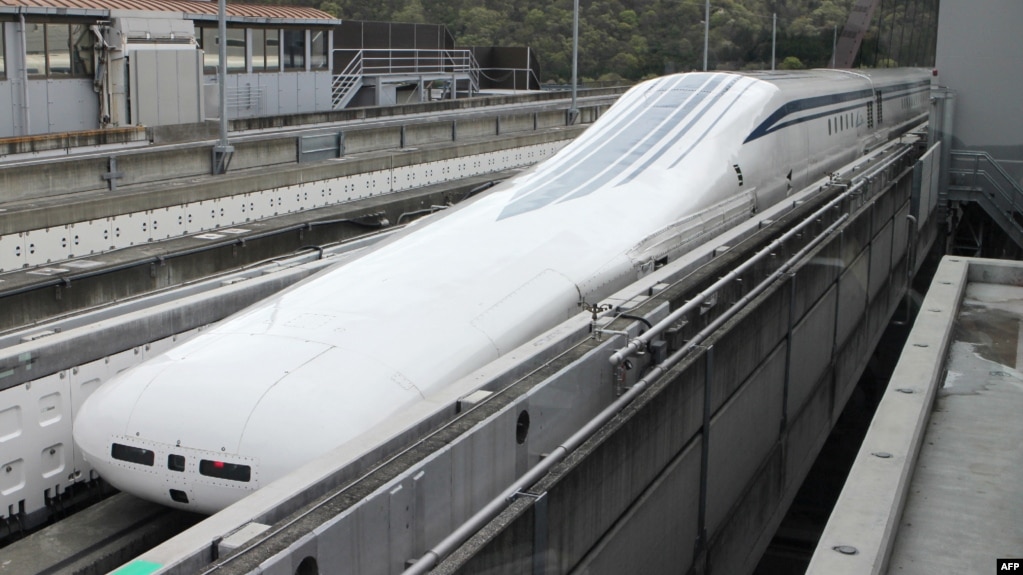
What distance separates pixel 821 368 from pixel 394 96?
38426 mm

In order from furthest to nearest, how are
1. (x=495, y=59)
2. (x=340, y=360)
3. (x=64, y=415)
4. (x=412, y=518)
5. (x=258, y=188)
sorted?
(x=495, y=59) < (x=258, y=188) < (x=64, y=415) < (x=340, y=360) < (x=412, y=518)

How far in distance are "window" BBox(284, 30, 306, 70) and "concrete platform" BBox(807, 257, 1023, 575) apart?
32.8 meters

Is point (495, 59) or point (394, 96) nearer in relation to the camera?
Answer: point (394, 96)

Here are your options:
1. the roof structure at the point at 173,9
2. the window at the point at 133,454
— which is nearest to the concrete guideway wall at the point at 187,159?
the roof structure at the point at 173,9

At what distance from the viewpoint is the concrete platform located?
6195 millimetres

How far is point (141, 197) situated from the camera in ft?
55.9

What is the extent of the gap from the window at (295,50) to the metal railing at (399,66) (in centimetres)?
655

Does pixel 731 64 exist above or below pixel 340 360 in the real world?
above

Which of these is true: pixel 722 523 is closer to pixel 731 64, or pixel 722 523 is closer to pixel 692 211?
pixel 692 211

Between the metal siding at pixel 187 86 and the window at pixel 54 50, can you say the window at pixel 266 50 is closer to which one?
the metal siding at pixel 187 86

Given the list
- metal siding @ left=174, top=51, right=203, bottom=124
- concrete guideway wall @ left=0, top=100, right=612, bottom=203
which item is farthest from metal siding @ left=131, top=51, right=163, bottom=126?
concrete guideway wall @ left=0, top=100, right=612, bottom=203

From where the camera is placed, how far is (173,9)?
1359 inches

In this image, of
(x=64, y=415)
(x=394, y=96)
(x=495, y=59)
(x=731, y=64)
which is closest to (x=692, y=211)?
(x=64, y=415)

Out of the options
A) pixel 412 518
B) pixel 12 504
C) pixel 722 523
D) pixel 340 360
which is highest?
pixel 340 360
